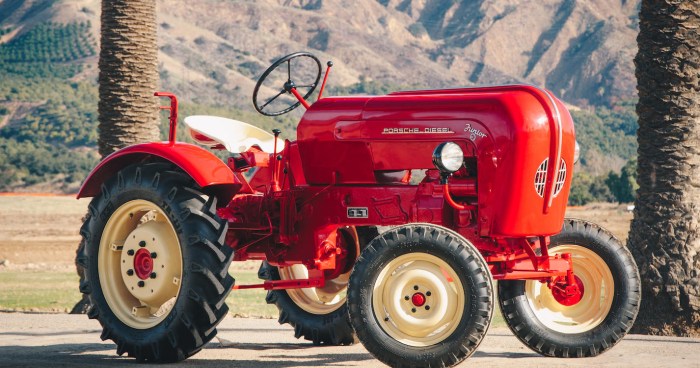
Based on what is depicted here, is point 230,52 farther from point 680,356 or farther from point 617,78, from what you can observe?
point 680,356

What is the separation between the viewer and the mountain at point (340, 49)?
364ft

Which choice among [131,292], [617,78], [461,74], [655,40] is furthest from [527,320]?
[461,74]

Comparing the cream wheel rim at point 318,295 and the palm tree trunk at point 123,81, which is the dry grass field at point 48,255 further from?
the cream wheel rim at point 318,295

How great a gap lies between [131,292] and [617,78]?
14408 centimetres

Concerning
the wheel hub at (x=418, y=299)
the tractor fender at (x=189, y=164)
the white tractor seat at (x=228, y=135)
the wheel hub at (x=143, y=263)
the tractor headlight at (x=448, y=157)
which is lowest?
the wheel hub at (x=143, y=263)

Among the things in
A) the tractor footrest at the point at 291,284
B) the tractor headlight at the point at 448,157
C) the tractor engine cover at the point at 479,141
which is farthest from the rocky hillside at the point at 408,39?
the tractor headlight at the point at 448,157

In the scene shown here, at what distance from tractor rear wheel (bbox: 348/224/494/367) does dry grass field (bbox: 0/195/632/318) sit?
225 inches

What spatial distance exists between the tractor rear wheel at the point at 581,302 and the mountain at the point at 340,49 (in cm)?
8160

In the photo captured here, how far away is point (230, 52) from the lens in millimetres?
155250

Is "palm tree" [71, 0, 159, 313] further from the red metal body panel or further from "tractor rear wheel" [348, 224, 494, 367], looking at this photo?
"tractor rear wheel" [348, 224, 494, 367]

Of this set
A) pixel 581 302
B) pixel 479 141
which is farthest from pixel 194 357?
pixel 581 302

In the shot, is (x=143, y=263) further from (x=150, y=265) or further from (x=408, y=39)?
(x=408, y=39)

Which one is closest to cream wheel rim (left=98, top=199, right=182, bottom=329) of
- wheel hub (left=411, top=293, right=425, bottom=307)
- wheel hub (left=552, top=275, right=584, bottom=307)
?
wheel hub (left=411, top=293, right=425, bottom=307)

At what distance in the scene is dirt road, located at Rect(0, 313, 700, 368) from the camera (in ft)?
25.6
